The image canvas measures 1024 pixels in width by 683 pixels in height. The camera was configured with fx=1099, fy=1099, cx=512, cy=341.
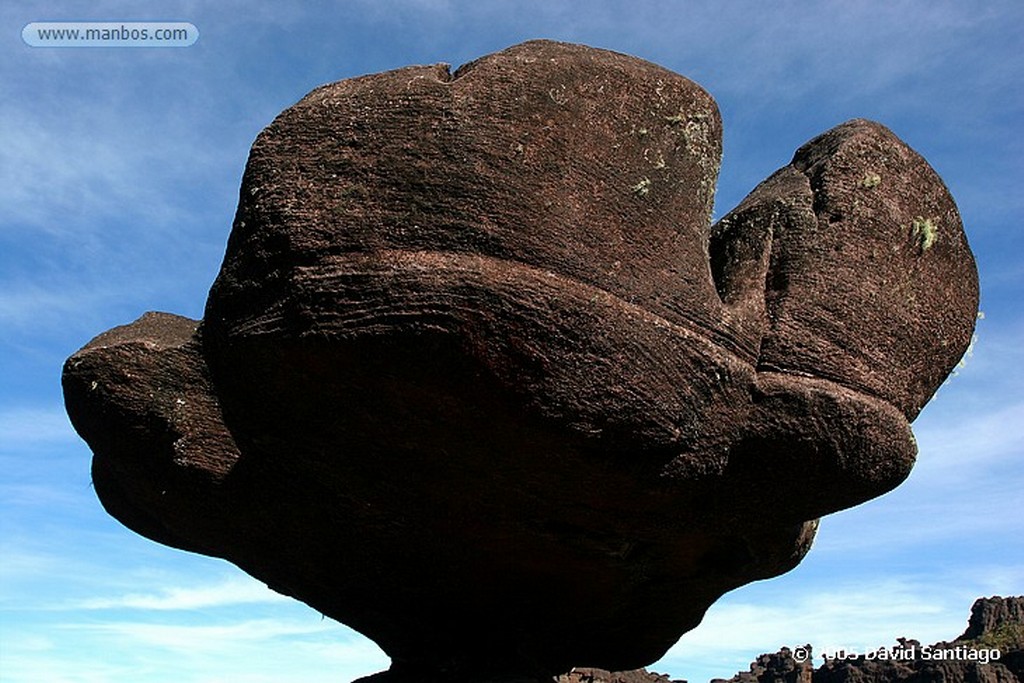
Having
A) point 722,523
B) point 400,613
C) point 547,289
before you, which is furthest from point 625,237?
point 400,613

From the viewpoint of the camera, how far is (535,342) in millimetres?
5367

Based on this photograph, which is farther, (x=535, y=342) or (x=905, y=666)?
(x=905, y=666)

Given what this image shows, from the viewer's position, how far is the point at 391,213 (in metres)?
5.45

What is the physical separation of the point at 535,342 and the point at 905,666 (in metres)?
25.5

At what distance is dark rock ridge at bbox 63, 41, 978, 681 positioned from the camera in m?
5.42

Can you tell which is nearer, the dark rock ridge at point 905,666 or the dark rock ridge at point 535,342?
the dark rock ridge at point 535,342

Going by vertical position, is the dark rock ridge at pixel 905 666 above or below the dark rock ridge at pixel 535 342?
above

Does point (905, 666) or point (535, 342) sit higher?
point (905, 666)

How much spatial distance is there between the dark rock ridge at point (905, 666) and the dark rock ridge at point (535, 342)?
57.0 ft

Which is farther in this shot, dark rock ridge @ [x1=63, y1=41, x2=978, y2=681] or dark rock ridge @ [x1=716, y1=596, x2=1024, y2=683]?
dark rock ridge @ [x1=716, y1=596, x2=1024, y2=683]

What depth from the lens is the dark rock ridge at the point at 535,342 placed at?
17.8 ft

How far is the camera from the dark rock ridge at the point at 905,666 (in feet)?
79.4

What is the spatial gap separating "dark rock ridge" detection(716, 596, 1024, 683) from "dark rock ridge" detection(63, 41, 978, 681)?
17.4 m

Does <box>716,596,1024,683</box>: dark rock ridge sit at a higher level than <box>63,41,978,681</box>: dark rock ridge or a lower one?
higher
